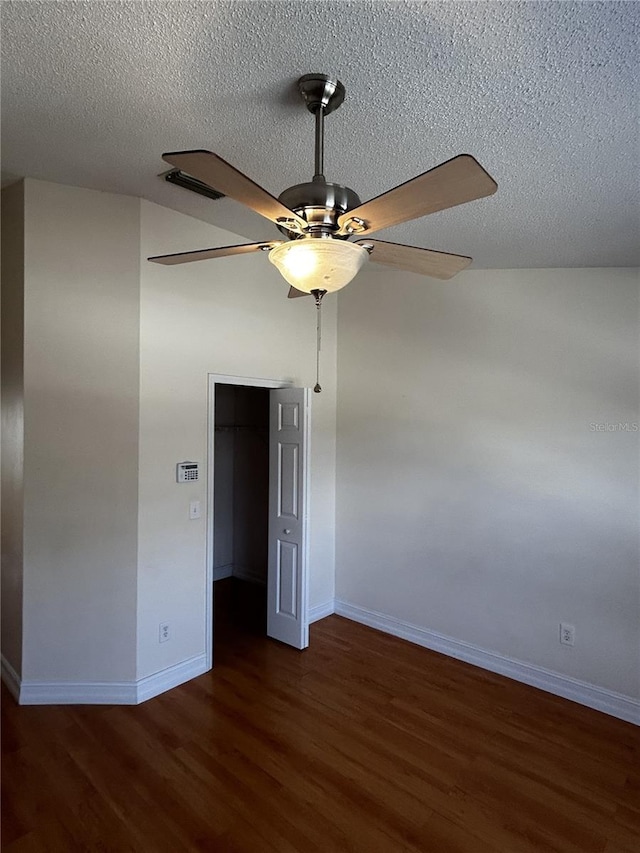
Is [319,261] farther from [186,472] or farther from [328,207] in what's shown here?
[186,472]

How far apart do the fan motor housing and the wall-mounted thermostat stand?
2.04 m

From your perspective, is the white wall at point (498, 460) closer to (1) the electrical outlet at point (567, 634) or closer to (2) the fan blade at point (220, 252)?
(1) the electrical outlet at point (567, 634)

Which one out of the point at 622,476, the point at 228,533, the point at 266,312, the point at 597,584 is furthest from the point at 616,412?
the point at 228,533

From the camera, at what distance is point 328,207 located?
135 cm

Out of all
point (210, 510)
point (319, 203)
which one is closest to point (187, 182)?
point (319, 203)

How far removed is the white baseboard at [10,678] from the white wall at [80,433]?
0.14 m

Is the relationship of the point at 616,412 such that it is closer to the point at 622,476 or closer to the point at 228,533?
the point at 622,476

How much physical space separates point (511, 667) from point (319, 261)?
319 cm

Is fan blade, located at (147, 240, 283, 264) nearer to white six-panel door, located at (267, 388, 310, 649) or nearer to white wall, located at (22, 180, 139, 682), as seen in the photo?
white wall, located at (22, 180, 139, 682)

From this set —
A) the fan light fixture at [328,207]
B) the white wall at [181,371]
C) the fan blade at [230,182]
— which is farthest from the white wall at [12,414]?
the fan blade at [230,182]

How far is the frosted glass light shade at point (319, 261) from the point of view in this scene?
1328mm

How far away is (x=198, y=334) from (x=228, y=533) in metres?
2.80

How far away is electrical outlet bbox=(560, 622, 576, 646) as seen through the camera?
3016mm

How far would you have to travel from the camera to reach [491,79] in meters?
1.45
